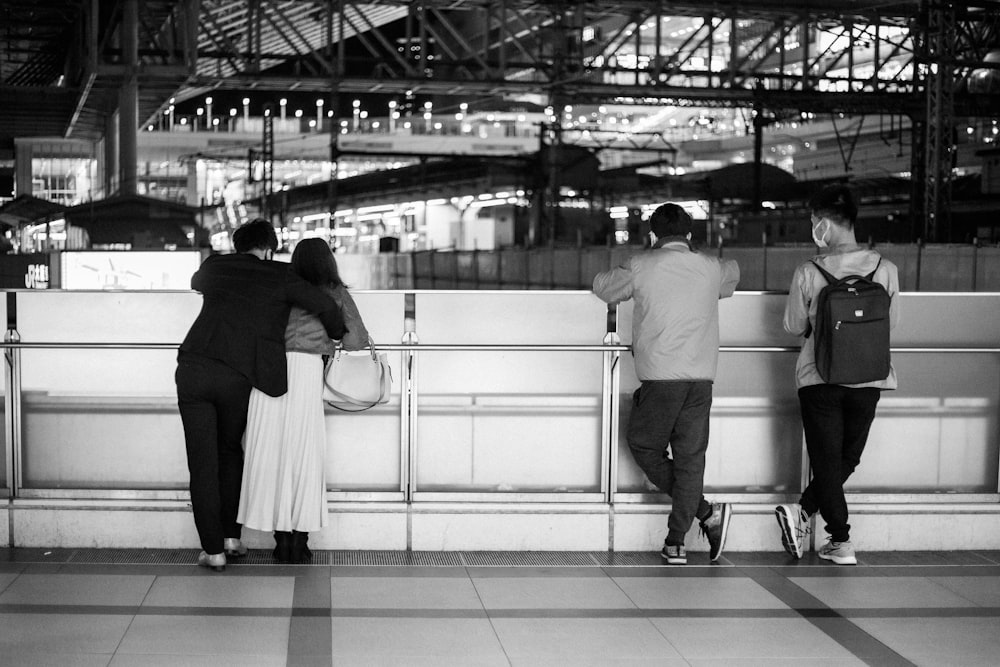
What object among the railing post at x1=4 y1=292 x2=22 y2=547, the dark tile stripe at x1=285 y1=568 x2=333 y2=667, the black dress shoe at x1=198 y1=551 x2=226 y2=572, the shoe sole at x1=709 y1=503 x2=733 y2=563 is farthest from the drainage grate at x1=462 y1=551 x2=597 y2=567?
the railing post at x1=4 y1=292 x2=22 y2=547

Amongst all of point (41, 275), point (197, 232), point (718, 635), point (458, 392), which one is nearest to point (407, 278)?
point (197, 232)

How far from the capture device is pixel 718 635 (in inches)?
208

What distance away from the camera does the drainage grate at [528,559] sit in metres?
6.66

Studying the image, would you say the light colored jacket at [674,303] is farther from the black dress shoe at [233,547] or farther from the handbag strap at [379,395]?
the black dress shoe at [233,547]

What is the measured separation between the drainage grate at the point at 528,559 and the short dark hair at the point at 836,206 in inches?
89.4

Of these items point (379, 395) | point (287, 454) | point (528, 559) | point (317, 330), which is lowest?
point (528, 559)

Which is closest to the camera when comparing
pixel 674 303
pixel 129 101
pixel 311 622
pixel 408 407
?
pixel 311 622

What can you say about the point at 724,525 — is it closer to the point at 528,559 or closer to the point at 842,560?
the point at 842,560

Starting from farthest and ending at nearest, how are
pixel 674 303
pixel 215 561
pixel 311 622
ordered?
pixel 674 303 → pixel 215 561 → pixel 311 622

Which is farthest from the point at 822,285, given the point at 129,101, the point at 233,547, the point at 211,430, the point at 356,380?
the point at 129,101

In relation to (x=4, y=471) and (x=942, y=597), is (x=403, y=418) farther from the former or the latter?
(x=942, y=597)

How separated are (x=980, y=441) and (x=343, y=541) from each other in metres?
3.83

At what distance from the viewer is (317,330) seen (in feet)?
20.8

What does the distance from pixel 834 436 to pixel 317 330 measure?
2803 millimetres
